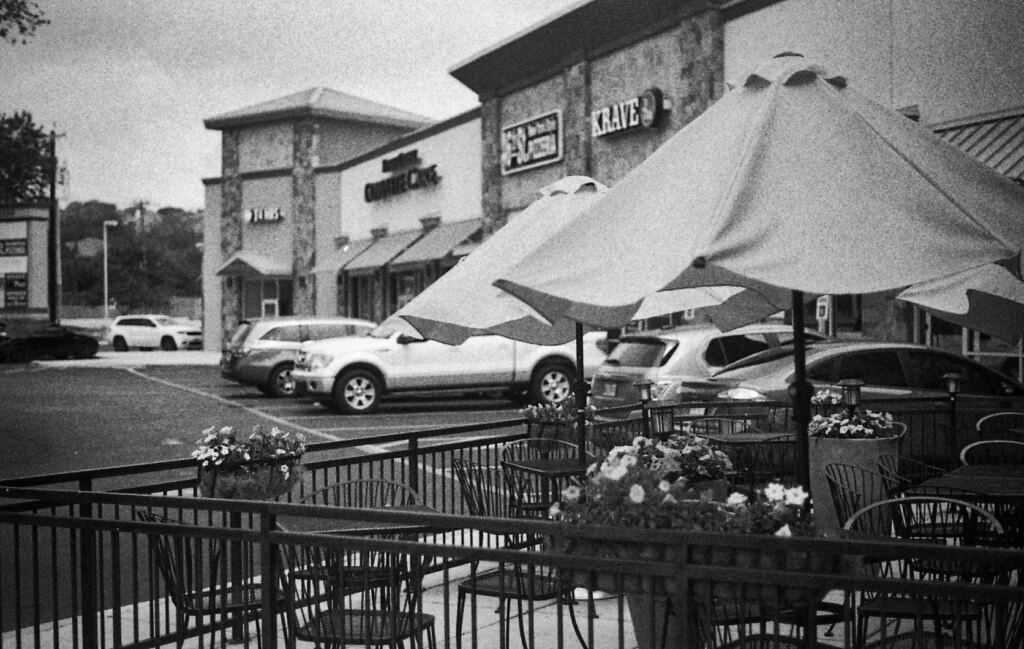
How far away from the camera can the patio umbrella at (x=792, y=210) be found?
12.4ft

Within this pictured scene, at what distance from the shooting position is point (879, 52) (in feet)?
55.5

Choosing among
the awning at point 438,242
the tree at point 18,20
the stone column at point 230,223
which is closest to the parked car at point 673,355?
the tree at point 18,20

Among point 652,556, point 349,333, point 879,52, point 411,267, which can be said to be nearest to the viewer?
point 652,556

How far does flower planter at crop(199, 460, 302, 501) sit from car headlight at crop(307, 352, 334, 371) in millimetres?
14341

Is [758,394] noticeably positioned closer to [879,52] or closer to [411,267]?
[879,52]

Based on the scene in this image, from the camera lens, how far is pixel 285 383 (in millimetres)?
23797

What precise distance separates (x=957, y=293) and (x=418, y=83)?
180 ft

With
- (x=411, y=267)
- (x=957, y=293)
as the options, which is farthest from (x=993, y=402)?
(x=411, y=267)

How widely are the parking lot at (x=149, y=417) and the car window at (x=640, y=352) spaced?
11.8 ft

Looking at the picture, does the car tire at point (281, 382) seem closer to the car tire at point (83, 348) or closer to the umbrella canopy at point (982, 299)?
the umbrella canopy at point (982, 299)

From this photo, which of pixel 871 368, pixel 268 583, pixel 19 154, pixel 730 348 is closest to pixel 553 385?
pixel 730 348

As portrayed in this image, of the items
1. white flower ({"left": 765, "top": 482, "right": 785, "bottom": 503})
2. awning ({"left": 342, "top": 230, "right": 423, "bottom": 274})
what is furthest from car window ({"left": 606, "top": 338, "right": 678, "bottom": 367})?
awning ({"left": 342, "top": 230, "right": 423, "bottom": 274})

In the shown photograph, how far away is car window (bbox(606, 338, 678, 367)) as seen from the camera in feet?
42.5

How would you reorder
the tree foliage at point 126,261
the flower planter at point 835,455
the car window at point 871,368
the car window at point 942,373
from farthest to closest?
the tree foliage at point 126,261, the car window at point 942,373, the car window at point 871,368, the flower planter at point 835,455
